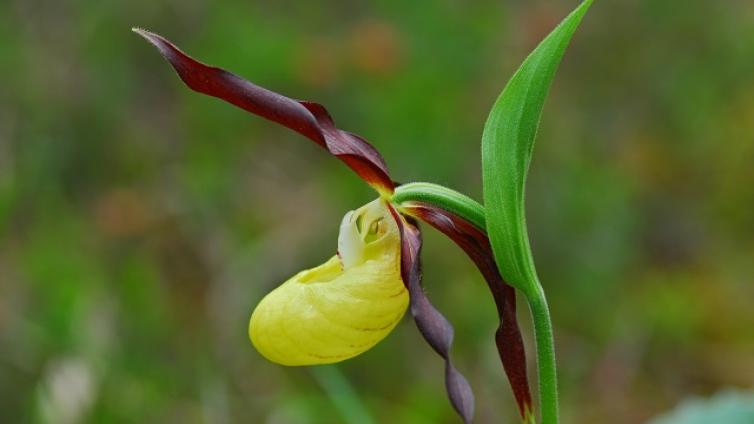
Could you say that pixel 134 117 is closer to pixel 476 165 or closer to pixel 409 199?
pixel 476 165

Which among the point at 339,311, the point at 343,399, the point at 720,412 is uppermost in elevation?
the point at 339,311

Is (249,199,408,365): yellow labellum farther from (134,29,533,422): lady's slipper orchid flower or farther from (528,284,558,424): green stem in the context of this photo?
(528,284,558,424): green stem

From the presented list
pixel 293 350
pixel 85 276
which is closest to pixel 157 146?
pixel 85 276

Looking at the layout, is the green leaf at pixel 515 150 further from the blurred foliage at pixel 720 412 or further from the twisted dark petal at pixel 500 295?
the blurred foliage at pixel 720 412

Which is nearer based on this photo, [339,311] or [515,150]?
[515,150]

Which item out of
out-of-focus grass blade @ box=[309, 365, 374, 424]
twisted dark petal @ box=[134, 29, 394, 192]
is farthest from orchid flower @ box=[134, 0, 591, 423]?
out-of-focus grass blade @ box=[309, 365, 374, 424]

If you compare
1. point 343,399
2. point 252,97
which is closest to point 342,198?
point 343,399

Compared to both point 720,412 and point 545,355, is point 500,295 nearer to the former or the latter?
point 545,355

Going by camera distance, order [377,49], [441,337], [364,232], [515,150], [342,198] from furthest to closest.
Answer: [377,49], [342,198], [364,232], [441,337], [515,150]
